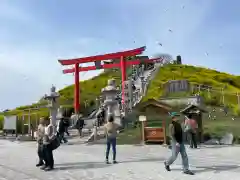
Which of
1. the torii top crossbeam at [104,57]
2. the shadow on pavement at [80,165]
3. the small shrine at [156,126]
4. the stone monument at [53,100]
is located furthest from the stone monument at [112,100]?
the torii top crossbeam at [104,57]

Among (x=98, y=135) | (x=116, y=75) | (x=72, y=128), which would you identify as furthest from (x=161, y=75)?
(x=98, y=135)

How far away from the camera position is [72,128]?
89.2 ft

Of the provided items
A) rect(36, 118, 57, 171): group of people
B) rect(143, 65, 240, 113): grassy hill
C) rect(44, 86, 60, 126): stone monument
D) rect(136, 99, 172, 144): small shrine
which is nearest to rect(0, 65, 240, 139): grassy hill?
rect(143, 65, 240, 113): grassy hill

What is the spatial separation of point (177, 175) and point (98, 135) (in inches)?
451

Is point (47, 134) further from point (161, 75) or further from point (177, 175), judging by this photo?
point (161, 75)

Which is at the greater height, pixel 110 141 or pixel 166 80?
pixel 166 80

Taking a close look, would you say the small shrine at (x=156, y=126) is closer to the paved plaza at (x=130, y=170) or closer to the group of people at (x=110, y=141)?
the paved plaza at (x=130, y=170)

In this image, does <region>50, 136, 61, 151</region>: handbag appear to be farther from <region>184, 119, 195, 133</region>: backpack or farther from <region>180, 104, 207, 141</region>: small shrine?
<region>180, 104, 207, 141</region>: small shrine

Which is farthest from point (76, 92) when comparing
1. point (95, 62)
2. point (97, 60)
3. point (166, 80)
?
point (166, 80)

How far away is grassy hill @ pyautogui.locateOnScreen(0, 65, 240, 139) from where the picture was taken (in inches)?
1194

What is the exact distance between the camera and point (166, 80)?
48.7 metres

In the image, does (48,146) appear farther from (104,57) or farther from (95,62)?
(95,62)

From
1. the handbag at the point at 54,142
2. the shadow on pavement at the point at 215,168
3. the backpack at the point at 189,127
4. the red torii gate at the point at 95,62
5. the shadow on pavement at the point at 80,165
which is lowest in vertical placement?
the shadow on pavement at the point at 80,165

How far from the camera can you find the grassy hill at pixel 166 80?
30316 mm
